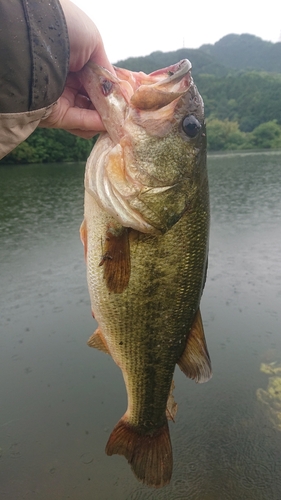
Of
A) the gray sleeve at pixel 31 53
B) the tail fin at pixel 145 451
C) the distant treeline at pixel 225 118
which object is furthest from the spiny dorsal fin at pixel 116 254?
the distant treeline at pixel 225 118

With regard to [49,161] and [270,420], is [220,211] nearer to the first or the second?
[270,420]

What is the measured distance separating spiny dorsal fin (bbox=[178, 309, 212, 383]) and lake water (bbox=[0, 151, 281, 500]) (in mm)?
2554

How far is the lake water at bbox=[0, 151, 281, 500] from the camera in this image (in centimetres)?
409

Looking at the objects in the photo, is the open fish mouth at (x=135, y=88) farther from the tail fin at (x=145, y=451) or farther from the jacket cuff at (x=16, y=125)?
the tail fin at (x=145, y=451)

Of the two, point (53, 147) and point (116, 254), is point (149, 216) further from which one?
point (53, 147)

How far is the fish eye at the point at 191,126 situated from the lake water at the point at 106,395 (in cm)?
369

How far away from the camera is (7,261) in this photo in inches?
391

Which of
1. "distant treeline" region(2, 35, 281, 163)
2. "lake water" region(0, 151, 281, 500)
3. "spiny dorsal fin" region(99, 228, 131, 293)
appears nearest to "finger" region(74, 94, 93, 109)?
"spiny dorsal fin" region(99, 228, 131, 293)

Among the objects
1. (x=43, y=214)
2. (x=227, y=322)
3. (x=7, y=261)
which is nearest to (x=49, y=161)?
(x=43, y=214)

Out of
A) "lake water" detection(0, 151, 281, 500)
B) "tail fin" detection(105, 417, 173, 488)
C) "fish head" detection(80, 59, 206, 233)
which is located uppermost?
"fish head" detection(80, 59, 206, 233)

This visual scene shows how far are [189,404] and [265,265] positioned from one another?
17.7 ft

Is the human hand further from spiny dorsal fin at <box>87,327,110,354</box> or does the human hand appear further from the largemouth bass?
spiny dorsal fin at <box>87,327,110,354</box>

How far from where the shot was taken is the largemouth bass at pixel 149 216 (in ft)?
5.90

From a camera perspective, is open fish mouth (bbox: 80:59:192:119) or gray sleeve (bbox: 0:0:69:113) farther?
open fish mouth (bbox: 80:59:192:119)
